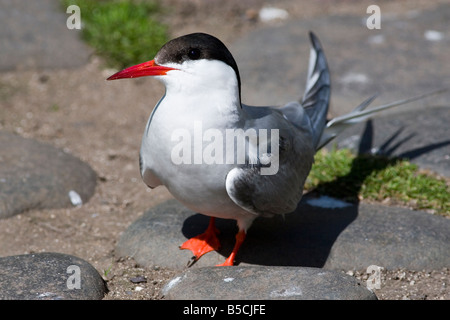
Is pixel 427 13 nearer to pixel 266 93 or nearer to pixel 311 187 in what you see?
pixel 266 93

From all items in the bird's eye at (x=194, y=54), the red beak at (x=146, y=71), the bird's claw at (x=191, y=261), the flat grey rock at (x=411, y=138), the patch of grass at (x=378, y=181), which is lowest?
the bird's claw at (x=191, y=261)

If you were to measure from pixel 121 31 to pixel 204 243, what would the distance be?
132 inches

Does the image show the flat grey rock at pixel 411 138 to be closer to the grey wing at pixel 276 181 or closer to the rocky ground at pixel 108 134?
the rocky ground at pixel 108 134

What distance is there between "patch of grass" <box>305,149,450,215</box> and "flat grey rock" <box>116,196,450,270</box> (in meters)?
0.25

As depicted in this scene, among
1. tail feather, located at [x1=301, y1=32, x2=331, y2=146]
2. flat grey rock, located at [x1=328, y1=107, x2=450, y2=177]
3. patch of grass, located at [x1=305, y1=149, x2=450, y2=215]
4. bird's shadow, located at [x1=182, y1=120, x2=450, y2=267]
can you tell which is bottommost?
bird's shadow, located at [x1=182, y1=120, x2=450, y2=267]

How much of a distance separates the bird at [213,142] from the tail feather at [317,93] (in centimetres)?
52

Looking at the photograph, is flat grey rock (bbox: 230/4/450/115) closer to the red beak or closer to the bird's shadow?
the bird's shadow

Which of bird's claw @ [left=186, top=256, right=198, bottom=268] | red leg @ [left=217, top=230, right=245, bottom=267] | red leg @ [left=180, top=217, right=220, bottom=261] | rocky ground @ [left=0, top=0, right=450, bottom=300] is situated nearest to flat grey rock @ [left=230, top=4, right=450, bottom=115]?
rocky ground @ [left=0, top=0, right=450, bottom=300]

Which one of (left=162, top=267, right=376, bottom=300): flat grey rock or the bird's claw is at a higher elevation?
(left=162, top=267, right=376, bottom=300): flat grey rock

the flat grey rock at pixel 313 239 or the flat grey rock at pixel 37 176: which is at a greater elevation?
the flat grey rock at pixel 37 176

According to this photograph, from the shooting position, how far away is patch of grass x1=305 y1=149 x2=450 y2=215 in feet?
14.6

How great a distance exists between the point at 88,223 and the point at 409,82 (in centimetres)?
313

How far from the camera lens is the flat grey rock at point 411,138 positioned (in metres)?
4.84

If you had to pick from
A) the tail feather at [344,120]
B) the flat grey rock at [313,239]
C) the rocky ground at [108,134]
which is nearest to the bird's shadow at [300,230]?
the flat grey rock at [313,239]
